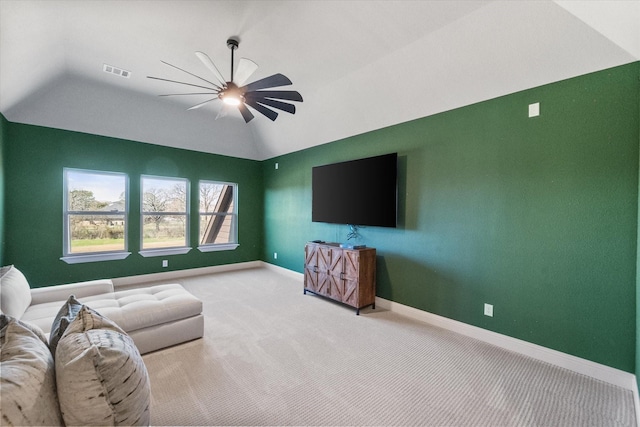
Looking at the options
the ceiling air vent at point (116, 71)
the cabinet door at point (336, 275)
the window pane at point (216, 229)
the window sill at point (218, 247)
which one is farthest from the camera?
the window pane at point (216, 229)

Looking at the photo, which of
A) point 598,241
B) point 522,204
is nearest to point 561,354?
→ point 598,241

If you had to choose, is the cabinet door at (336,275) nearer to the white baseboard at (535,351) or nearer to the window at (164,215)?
the white baseboard at (535,351)

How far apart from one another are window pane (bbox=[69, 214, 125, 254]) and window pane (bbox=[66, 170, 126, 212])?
0.54 ft

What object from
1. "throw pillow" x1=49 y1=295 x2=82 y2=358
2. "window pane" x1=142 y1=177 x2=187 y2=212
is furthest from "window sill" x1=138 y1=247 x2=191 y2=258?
"throw pillow" x1=49 y1=295 x2=82 y2=358

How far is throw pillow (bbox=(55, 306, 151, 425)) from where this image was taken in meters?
0.88

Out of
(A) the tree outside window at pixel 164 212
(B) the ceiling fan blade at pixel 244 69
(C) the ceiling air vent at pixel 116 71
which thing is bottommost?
(A) the tree outside window at pixel 164 212

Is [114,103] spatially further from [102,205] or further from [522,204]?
[522,204]

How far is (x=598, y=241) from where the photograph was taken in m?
2.32

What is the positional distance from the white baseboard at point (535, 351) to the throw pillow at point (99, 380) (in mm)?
3128

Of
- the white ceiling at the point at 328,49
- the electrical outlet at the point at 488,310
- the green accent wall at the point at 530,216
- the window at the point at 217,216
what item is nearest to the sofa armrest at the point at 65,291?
the white ceiling at the point at 328,49

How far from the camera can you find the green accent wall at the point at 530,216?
2240 millimetres

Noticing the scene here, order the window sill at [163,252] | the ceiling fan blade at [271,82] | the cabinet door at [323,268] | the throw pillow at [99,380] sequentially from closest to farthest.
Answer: the throw pillow at [99,380], the ceiling fan blade at [271,82], the cabinet door at [323,268], the window sill at [163,252]

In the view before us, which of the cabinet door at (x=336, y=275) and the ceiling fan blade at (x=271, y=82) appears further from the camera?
the cabinet door at (x=336, y=275)

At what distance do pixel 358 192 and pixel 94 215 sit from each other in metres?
4.46
